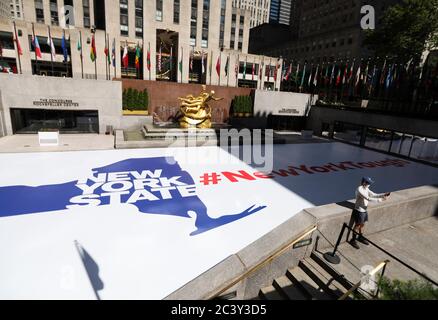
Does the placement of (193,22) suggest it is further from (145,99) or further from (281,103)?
(145,99)

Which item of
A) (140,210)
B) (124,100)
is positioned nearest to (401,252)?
(140,210)

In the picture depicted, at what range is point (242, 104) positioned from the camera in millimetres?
30906

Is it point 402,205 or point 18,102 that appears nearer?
point 402,205

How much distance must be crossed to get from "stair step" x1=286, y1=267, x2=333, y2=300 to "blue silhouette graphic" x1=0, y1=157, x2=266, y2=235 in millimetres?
3421

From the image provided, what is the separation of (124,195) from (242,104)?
71.8 ft

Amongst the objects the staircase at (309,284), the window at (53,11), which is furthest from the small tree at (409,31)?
the window at (53,11)

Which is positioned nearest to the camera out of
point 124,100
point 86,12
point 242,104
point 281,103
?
point 124,100

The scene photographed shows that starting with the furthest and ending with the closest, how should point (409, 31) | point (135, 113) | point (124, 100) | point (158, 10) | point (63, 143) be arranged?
point (158, 10)
point (409, 31)
point (135, 113)
point (124, 100)
point (63, 143)

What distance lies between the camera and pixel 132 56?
5541cm

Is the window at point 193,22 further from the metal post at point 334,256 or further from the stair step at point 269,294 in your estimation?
the stair step at point 269,294

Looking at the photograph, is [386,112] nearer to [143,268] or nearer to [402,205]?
[402,205]

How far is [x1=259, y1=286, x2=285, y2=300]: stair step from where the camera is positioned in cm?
672
